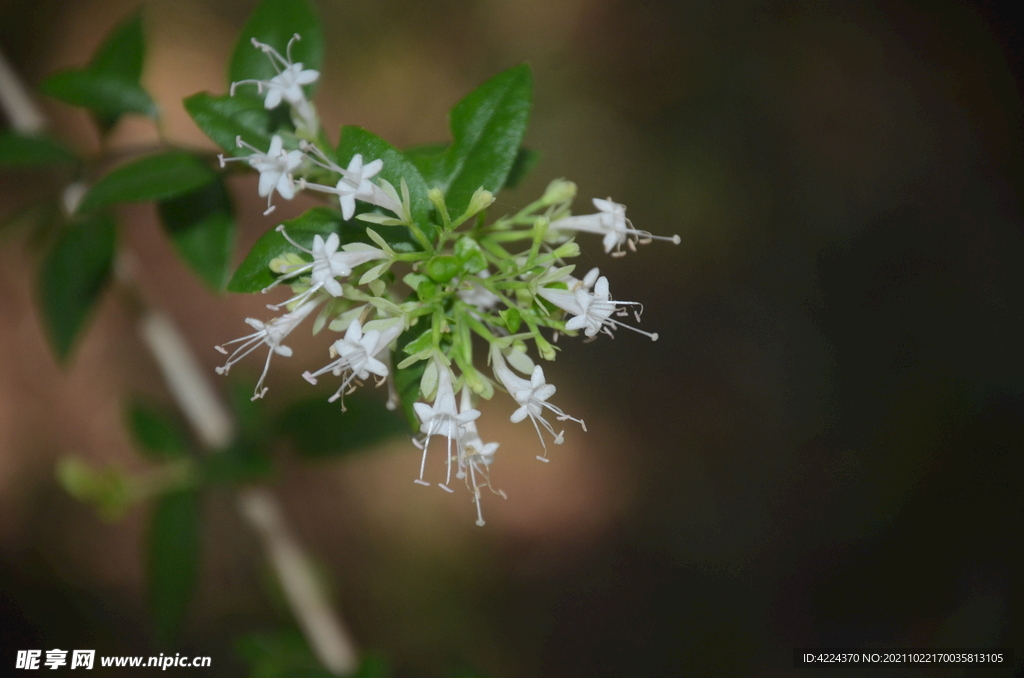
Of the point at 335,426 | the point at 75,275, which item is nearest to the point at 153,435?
the point at 335,426

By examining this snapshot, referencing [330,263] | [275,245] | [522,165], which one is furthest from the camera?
[522,165]

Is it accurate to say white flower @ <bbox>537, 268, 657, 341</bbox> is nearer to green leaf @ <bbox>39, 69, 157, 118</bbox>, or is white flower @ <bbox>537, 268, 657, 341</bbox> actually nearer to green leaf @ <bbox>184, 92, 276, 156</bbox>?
green leaf @ <bbox>184, 92, 276, 156</bbox>

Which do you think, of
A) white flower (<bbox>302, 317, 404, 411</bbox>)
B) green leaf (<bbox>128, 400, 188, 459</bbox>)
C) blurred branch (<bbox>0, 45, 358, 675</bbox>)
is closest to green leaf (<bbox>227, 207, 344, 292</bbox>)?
white flower (<bbox>302, 317, 404, 411</bbox>)

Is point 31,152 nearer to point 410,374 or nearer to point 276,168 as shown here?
point 276,168

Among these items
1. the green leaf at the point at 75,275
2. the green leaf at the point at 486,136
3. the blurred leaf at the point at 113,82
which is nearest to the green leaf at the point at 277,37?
the blurred leaf at the point at 113,82

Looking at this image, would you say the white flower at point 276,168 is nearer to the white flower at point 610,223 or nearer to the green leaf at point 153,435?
the white flower at point 610,223
